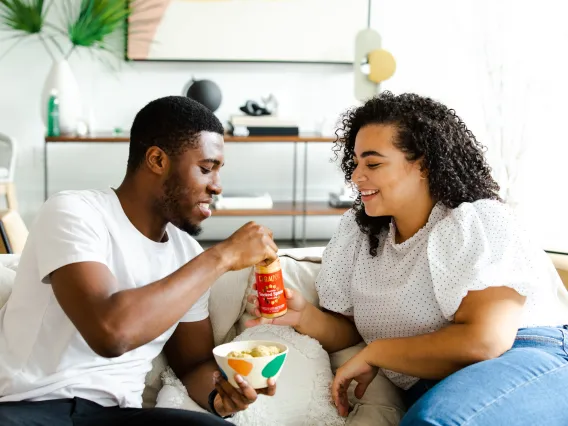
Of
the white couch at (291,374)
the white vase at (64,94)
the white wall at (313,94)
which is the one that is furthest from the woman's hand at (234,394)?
the white wall at (313,94)

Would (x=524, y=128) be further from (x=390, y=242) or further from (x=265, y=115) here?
(x=390, y=242)

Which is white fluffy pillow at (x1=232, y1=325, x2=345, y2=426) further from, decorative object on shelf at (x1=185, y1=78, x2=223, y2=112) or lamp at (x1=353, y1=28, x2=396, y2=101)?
lamp at (x1=353, y1=28, x2=396, y2=101)

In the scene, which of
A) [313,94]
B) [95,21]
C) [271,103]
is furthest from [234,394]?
[313,94]

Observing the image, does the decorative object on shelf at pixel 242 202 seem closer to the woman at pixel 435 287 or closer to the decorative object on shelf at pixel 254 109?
the decorative object on shelf at pixel 254 109

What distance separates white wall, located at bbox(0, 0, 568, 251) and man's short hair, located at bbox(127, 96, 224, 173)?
9.75ft

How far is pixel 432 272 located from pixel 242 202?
2.85m

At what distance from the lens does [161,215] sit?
1676 millimetres

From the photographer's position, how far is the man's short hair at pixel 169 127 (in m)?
1.67

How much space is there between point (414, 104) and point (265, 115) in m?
2.69

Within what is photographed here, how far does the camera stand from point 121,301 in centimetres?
133

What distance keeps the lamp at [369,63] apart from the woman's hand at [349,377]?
3.05m

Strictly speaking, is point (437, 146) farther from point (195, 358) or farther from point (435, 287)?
point (195, 358)

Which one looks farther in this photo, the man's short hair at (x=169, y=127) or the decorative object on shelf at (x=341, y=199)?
the decorative object on shelf at (x=341, y=199)

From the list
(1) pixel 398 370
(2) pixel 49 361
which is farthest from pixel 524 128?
(2) pixel 49 361
